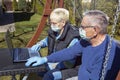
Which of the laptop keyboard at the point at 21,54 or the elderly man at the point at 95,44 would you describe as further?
the laptop keyboard at the point at 21,54

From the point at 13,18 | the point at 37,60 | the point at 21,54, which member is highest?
the point at 37,60

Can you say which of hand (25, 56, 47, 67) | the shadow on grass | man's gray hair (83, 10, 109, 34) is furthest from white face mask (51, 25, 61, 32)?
the shadow on grass

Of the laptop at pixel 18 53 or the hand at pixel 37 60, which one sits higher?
the hand at pixel 37 60

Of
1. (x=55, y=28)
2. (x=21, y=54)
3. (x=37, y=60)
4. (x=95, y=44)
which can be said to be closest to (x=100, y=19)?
(x=95, y=44)

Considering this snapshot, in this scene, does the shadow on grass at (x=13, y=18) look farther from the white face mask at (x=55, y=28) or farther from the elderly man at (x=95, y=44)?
the elderly man at (x=95, y=44)

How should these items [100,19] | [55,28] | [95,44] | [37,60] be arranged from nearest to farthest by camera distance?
1. [100,19]
2. [95,44]
3. [37,60]
4. [55,28]

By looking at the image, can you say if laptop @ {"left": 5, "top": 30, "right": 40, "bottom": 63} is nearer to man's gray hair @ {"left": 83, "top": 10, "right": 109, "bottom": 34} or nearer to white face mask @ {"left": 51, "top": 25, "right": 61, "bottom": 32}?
white face mask @ {"left": 51, "top": 25, "right": 61, "bottom": 32}

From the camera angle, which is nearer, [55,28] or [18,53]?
[55,28]

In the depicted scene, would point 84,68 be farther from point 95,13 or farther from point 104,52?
point 95,13

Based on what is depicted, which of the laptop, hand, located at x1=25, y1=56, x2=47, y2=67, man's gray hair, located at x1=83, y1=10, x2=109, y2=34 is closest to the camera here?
man's gray hair, located at x1=83, y1=10, x2=109, y2=34

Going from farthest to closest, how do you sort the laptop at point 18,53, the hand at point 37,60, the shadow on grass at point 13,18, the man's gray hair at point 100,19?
the shadow on grass at point 13,18, the laptop at point 18,53, the hand at point 37,60, the man's gray hair at point 100,19

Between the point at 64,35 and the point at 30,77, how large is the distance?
149 centimetres

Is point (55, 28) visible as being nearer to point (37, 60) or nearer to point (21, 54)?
point (21, 54)

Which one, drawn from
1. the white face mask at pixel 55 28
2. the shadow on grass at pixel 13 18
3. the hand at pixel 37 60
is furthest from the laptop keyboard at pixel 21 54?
the shadow on grass at pixel 13 18
